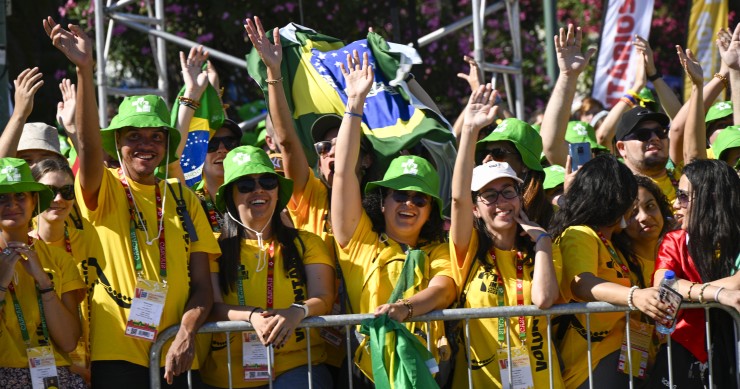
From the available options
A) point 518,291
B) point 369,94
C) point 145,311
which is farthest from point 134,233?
point 369,94

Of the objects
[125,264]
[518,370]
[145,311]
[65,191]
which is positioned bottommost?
[518,370]

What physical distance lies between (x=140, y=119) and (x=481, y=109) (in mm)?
1577

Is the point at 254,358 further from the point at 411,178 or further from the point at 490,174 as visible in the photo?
the point at 490,174

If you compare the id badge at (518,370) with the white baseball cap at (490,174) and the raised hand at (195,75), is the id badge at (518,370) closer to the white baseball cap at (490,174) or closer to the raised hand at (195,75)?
the white baseball cap at (490,174)

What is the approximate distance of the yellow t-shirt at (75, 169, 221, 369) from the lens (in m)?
5.36

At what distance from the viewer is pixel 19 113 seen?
235 inches

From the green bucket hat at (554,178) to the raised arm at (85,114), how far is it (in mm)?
2681

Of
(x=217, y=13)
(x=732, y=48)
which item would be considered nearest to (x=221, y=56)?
(x=217, y=13)

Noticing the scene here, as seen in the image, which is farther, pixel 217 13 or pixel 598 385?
pixel 217 13

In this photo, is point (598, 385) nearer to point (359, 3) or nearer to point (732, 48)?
point (732, 48)

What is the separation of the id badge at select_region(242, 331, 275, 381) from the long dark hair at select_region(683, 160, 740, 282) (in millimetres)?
2008

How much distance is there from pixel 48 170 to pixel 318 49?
2.36 meters

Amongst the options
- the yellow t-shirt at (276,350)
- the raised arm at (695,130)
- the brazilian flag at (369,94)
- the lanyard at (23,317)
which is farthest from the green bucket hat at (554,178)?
the lanyard at (23,317)

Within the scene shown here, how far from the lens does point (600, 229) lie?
5.86 metres
